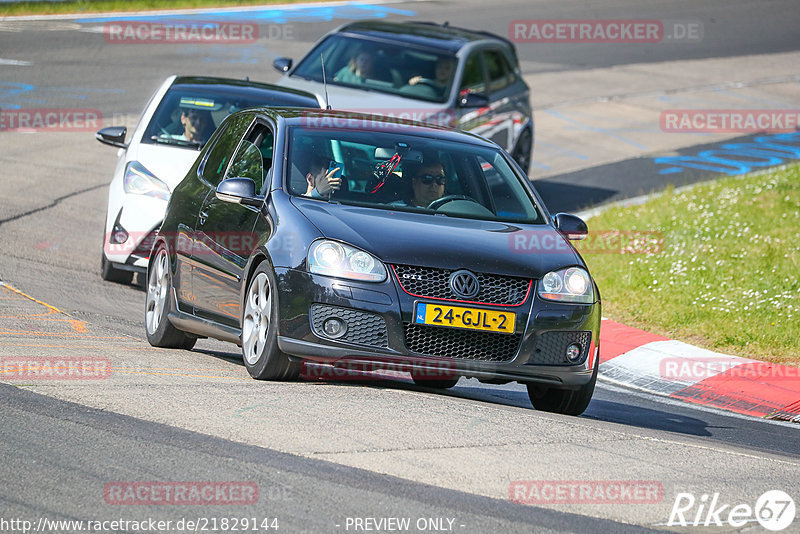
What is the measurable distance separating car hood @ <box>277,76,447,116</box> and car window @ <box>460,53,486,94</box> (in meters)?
0.79

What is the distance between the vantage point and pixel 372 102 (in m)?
15.2

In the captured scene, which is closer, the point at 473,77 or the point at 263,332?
the point at 263,332

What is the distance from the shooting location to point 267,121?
8578mm

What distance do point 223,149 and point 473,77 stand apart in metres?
7.96

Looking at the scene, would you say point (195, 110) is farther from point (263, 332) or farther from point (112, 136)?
point (263, 332)

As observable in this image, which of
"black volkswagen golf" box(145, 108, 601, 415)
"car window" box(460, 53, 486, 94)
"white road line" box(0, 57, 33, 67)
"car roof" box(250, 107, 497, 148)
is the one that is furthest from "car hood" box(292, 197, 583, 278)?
"white road line" box(0, 57, 33, 67)

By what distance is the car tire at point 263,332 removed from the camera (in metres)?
7.23

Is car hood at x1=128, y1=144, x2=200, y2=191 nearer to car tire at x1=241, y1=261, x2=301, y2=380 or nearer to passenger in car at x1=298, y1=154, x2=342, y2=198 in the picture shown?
passenger in car at x1=298, y1=154, x2=342, y2=198

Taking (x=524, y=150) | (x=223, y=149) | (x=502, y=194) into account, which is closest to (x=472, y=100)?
(x=524, y=150)

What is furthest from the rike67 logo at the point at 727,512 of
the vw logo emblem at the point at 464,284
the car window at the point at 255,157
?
the car window at the point at 255,157

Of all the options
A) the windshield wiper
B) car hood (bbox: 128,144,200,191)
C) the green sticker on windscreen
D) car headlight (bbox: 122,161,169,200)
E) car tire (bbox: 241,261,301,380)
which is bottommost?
car headlight (bbox: 122,161,169,200)

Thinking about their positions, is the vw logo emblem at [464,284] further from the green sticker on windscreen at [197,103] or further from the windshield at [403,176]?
the green sticker on windscreen at [197,103]

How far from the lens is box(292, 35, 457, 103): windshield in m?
15.8

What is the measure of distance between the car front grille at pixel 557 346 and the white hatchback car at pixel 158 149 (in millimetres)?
4810
